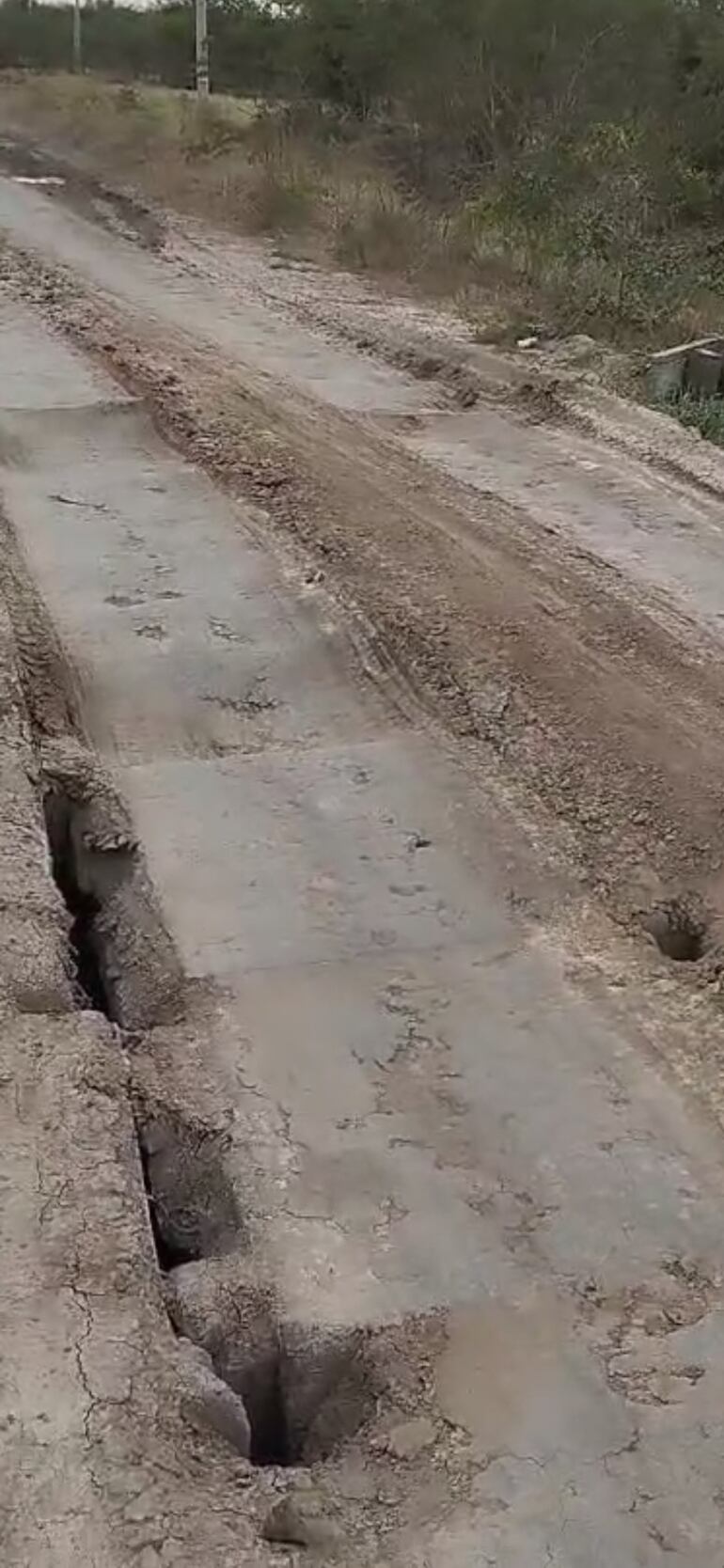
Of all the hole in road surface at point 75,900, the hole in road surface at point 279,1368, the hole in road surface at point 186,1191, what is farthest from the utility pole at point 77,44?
the hole in road surface at point 279,1368

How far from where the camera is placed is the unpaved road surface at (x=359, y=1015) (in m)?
3.82

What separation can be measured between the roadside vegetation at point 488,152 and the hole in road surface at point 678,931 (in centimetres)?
770

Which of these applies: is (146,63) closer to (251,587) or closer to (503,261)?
(503,261)

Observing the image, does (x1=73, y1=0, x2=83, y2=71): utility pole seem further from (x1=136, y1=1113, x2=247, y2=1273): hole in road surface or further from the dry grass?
(x1=136, y1=1113, x2=247, y2=1273): hole in road surface

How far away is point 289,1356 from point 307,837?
8.11ft

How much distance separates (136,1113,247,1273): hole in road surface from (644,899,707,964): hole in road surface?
5.63ft

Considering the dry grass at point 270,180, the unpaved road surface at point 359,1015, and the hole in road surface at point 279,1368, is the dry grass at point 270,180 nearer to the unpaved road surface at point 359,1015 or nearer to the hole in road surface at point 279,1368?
the unpaved road surface at point 359,1015

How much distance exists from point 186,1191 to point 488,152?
16578mm

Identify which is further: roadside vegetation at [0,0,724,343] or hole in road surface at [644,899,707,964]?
roadside vegetation at [0,0,724,343]

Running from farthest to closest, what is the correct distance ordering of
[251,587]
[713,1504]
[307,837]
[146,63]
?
[146,63]
[251,587]
[307,837]
[713,1504]

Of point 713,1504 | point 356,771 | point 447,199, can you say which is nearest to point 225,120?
point 447,199

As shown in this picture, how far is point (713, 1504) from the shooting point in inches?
147

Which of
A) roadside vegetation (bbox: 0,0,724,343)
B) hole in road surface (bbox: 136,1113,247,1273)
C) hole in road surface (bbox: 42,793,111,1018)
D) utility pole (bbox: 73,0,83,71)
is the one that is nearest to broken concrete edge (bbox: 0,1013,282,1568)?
hole in road surface (bbox: 136,1113,247,1273)

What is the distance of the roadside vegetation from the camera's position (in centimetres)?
1437
